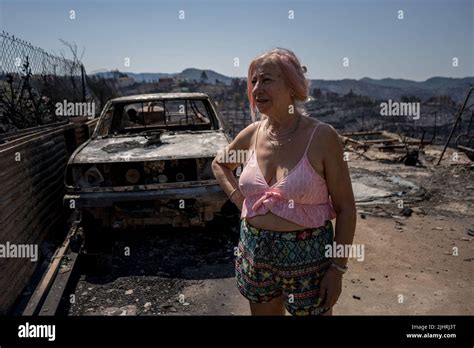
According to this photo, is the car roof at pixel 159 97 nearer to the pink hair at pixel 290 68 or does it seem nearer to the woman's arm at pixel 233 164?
the woman's arm at pixel 233 164

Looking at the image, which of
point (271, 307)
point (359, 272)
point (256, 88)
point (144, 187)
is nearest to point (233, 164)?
point (256, 88)

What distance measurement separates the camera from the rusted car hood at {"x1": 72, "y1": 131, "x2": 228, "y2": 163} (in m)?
4.31

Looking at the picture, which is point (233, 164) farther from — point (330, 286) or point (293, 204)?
point (330, 286)

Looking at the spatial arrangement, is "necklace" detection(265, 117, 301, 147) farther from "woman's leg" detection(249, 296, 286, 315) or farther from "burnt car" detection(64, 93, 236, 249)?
"burnt car" detection(64, 93, 236, 249)

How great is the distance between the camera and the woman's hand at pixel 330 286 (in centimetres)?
165

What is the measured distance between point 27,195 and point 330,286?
348cm

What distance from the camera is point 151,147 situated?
4633mm

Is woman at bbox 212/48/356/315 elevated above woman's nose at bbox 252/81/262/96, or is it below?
below

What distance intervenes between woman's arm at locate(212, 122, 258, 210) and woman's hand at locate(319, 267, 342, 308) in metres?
0.62

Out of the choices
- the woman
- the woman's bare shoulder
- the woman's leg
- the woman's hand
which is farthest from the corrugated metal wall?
the woman's bare shoulder

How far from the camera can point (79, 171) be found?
427 centimetres

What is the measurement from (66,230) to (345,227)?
14.8ft

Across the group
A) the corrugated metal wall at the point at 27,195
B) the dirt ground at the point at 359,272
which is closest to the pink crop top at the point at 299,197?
the dirt ground at the point at 359,272
